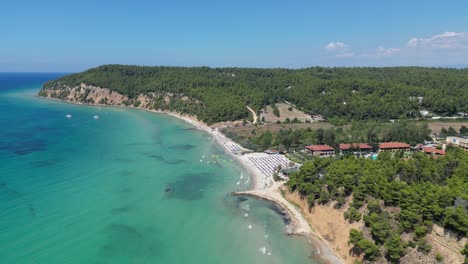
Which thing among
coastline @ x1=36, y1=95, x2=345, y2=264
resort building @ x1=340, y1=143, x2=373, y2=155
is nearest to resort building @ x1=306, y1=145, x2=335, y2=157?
resort building @ x1=340, y1=143, x2=373, y2=155

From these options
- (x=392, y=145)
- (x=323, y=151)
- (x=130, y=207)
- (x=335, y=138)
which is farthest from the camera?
(x=335, y=138)

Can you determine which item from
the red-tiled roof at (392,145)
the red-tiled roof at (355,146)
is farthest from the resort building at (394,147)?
the red-tiled roof at (355,146)

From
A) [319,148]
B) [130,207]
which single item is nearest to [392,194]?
[319,148]

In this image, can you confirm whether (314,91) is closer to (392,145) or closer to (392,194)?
(392,145)

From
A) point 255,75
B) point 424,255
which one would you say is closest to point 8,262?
point 424,255

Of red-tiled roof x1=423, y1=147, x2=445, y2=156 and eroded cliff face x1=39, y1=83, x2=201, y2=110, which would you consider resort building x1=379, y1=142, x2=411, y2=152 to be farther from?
eroded cliff face x1=39, y1=83, x2=201, y2=110

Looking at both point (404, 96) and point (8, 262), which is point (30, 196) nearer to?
point (8, 262)

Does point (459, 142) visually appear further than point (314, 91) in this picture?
No
